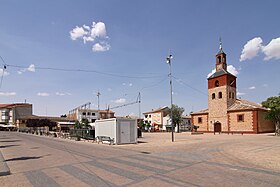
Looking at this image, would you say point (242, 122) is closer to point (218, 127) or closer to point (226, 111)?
point (226, 111)

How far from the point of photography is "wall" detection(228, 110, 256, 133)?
41125 millimetres

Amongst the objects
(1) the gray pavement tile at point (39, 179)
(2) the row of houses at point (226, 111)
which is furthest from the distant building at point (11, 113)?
(1) the gray pavement tile at point (39, 179)

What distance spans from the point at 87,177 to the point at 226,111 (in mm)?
41419

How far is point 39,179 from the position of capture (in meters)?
7.89

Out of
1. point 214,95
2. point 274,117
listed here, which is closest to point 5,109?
point 214,95

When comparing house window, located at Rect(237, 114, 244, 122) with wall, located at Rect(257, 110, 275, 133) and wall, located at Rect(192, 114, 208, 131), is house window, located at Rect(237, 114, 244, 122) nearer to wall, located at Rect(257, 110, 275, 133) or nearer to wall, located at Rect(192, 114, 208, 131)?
wall, located at Rect(257, 110, 275, 133)

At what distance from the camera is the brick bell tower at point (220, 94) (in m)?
45.6

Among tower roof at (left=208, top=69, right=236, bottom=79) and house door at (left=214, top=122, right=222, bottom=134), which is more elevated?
tower roof at (left=208, top=69, right=236, bottom=79)

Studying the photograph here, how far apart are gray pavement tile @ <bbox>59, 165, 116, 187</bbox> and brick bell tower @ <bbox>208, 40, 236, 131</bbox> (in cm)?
4042

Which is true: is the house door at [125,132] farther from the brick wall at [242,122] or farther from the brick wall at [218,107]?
the brick wall at [218,107]

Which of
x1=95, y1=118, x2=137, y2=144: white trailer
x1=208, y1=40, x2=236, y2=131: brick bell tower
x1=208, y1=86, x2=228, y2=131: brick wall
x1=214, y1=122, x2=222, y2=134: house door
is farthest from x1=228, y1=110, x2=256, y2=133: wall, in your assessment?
x1=95, y1=118, x2=137, y2=144: white trailer

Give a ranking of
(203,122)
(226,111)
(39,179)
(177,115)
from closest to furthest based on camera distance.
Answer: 1. (39,179)
2. (226,111)
3. (203,122)
4. (177,115)

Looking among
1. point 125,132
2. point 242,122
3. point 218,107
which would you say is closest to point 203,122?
point 218,107

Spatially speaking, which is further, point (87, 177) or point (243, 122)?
point (243, 122)
